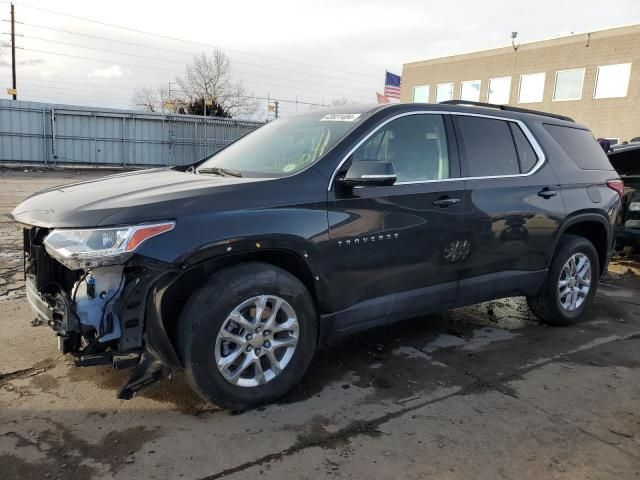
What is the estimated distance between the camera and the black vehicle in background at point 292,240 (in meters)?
2.74

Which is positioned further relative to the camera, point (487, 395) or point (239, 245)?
point (487, 395)

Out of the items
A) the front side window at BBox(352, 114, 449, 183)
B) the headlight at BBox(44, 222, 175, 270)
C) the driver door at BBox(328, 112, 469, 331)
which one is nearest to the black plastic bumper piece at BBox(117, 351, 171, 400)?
the headlight at BBox(44, 222, 175, 270)

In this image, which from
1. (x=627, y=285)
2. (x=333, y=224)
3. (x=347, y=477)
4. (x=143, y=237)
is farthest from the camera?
(x=627, y=285)

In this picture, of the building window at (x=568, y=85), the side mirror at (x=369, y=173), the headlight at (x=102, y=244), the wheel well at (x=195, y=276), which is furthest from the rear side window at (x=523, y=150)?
the building window at (x=568, y=85)

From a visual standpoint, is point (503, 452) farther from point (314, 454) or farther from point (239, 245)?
point (239, 245)

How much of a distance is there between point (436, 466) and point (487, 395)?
0.94 metres

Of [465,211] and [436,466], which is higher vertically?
[465,211]

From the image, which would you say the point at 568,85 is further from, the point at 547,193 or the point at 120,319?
the point at 120,319

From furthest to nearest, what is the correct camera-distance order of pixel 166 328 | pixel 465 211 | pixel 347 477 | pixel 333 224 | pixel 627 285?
pixel 627 285 < pixel 465 211 < pixel 333 224 < pixel 166 328 < pixel 347 477

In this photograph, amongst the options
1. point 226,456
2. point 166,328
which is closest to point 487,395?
point 226,456

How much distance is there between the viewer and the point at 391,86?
111 ft

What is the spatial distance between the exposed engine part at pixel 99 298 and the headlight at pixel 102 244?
0.26 ft

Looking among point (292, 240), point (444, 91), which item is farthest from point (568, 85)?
point (292, 240)

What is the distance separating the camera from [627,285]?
6617 millimetres
